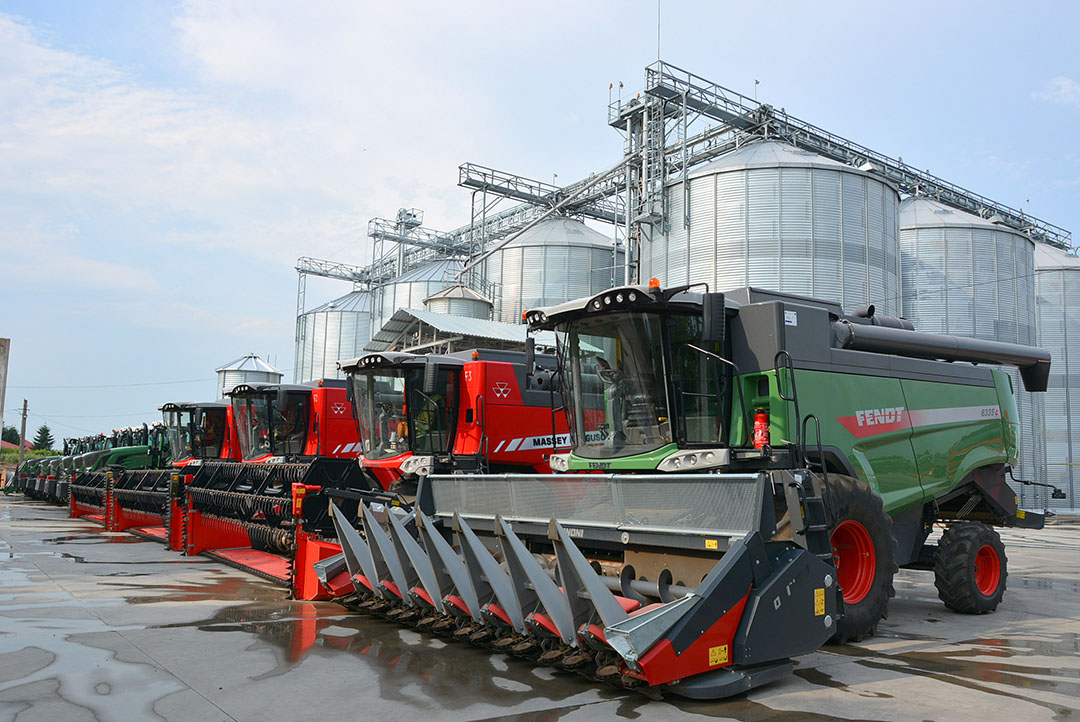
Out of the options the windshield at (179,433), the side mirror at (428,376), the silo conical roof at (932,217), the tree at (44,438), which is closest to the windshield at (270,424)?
the windshield at (179,433)

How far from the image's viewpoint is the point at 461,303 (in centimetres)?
3064

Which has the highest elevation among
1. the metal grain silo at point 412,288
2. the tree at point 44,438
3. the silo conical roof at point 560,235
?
the silo conical roof at point 560,235

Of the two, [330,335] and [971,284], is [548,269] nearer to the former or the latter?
[971,284]

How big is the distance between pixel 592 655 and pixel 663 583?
66 centimetres

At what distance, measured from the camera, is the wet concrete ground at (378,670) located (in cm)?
461

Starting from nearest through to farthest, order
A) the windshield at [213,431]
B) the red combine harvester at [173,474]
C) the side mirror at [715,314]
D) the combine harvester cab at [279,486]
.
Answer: the side mirror at [715,314], the combine harvester cab at [279,486], the red combine harvester at [173,474], the windshield at [213,431]

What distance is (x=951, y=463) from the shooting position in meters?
8.32

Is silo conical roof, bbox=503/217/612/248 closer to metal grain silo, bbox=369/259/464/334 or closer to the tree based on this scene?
metal grain silo, bbox=369/259/464/334

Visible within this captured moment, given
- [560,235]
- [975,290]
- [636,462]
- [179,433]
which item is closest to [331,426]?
[179,433]

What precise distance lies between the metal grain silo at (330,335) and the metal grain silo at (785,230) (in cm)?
A: 2261

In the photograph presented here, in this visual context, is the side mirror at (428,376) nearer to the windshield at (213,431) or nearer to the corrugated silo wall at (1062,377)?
the windshield at (213,431)

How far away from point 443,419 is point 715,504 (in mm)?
6246

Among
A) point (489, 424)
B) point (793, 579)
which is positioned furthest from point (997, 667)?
point (489, 424)

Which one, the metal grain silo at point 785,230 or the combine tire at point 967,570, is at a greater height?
the metal grain silo at point 785,230
